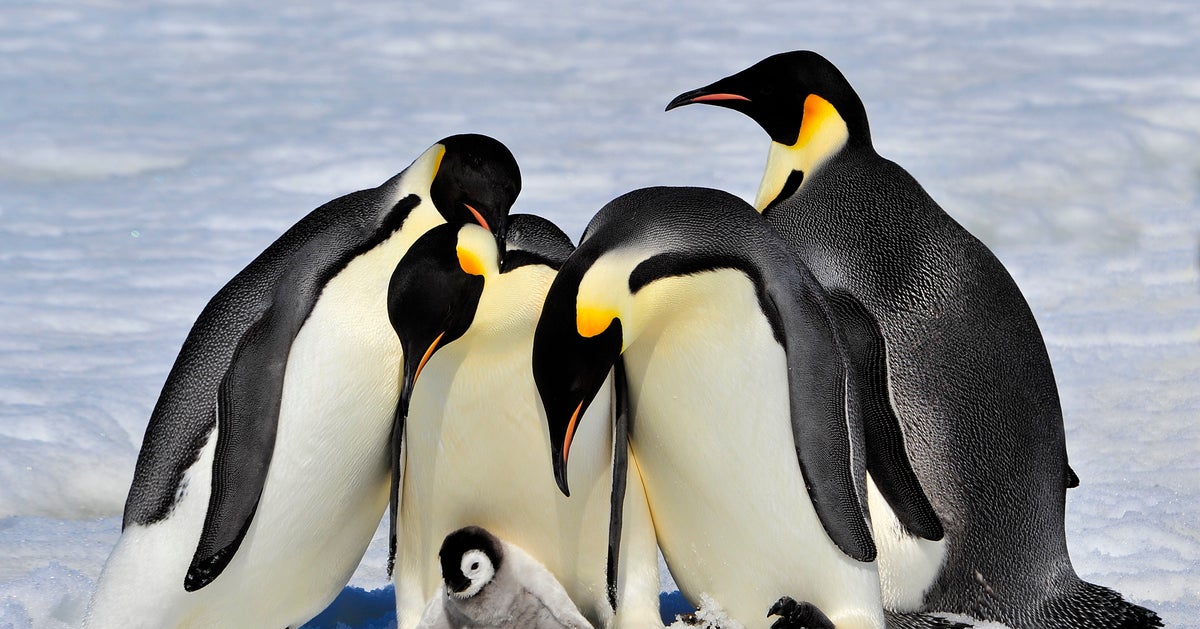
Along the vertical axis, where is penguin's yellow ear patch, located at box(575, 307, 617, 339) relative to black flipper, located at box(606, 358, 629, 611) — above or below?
above

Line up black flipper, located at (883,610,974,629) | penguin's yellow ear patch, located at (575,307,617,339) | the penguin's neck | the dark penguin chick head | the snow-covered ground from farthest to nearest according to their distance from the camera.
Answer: the snow-covered ground, the penguin's neck, black flipper, located at (883,610,974,629), the dark penguin chick head, penguin's yellow ear patch, located at (575,307,617,339)

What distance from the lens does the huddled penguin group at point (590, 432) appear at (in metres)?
2.00

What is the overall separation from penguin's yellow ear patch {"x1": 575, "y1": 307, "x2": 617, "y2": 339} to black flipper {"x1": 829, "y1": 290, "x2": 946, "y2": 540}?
466mm

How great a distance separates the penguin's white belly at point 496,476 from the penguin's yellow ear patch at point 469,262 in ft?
0.48

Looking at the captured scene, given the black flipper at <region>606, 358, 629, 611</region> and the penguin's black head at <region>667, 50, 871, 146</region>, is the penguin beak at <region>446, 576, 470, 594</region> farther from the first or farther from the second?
the penguin's black head at <region>667, 50, 871, 146</region>

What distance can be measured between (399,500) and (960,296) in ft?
3.38

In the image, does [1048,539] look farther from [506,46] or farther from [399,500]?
[506,46]

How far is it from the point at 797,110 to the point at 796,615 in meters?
1.02

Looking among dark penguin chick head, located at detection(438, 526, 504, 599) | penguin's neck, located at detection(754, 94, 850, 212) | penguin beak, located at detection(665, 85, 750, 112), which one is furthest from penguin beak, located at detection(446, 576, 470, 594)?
penguin beak, located at detection(665, 85, 750, 112)

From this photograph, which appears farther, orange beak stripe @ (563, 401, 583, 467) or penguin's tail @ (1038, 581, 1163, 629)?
penguin's tail @ (1038, 581, 1163, 629)

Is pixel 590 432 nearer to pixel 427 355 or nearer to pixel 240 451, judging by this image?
pixel 427 355

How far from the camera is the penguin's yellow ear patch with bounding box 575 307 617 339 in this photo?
1.86 meters

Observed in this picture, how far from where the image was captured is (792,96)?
260 centimetres

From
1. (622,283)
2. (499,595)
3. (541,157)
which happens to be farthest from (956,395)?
(541,157)
